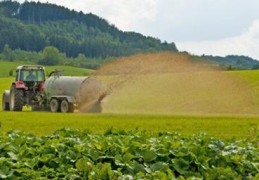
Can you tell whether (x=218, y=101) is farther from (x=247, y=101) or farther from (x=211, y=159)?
(x=211, y=159)

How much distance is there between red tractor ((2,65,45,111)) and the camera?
117ft

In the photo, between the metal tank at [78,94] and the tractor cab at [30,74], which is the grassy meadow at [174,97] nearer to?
the metal tank at [78,94]

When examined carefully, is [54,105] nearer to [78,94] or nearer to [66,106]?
[66,106]

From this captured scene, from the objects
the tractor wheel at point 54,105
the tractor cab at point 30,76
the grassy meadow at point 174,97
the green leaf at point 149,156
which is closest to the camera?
the green leaf at point 149,156

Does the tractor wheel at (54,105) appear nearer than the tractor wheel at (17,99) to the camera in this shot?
Yes

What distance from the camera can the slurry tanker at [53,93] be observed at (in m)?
33.2

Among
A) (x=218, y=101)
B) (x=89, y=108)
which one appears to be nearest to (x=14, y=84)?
(x=89, y=108)

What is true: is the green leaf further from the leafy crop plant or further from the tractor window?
the tractor window

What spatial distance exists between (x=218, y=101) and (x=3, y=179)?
28243mm

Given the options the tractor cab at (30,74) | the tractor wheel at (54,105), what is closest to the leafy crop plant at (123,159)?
the tractor wheel at (54,105)

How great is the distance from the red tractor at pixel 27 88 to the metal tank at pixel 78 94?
1841 mm

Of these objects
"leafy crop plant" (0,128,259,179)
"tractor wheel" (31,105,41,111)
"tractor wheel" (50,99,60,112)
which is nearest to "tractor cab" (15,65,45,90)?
"tractor wheel" (31,105,41,111)

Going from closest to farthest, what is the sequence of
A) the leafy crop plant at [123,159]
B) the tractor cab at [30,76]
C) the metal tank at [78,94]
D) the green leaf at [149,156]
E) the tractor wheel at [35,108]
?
the leafy crop plant at [123,159] < the green leaf at [149,156] < the metal tank at [78,94] < the tractor wheel at [35,108] < the tractor cab at [30,76]

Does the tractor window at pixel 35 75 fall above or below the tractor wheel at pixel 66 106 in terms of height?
above
